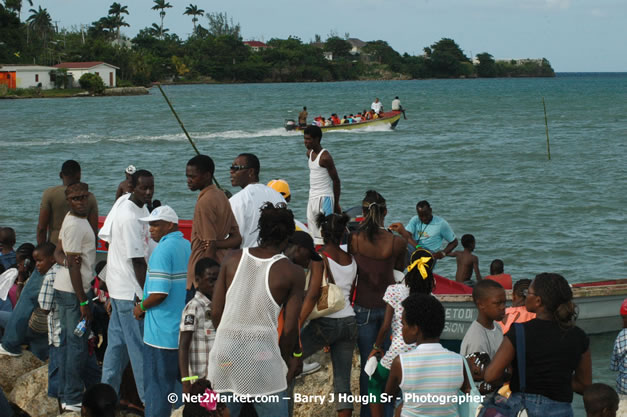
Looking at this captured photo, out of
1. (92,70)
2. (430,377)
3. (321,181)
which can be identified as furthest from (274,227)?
(92,70)

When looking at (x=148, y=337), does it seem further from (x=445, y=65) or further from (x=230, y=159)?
(x=445, y=65)

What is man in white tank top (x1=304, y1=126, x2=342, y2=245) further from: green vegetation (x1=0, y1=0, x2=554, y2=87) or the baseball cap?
green vegetation (x1=0, y1=0, x2=554, y2=87)

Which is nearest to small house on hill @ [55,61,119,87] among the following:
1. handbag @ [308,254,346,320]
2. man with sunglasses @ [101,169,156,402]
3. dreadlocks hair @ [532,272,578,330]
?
man with sunglasses @ [101,169,156,402]

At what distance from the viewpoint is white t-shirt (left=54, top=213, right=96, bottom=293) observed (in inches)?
246

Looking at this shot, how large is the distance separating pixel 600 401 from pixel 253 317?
2043mm

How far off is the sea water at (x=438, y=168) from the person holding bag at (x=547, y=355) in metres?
5.66

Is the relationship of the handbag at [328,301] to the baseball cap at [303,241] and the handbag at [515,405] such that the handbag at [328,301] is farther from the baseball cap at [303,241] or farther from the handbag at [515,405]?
the handbag at [515,405]

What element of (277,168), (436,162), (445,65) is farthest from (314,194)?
(445,65)

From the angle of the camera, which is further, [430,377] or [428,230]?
[428,230]

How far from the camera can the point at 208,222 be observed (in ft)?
19.2

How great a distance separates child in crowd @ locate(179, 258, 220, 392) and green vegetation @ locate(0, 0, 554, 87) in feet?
335

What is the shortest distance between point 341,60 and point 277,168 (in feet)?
499

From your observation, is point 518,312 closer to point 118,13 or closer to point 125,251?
point 125,251

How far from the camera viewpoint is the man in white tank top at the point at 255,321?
443 centimetres
